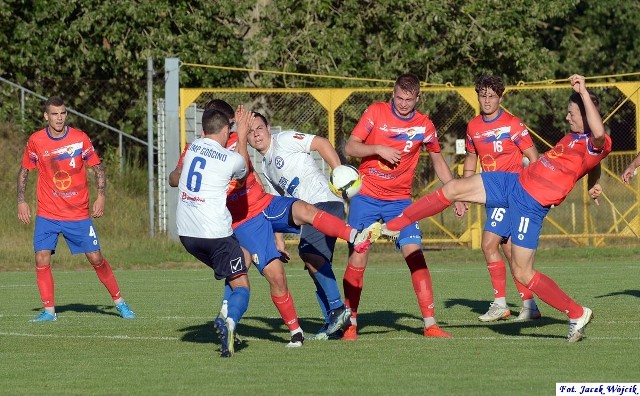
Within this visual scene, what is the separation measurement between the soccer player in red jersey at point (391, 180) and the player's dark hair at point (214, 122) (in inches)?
55.4

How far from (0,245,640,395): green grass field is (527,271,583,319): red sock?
259 millimetres

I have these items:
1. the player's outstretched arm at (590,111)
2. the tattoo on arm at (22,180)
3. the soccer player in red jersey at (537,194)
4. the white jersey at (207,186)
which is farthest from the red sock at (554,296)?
the tattoo on arm at (22,180)

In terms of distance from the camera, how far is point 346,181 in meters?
10.0

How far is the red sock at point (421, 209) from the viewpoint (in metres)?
9.86

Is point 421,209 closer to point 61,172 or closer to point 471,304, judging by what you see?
point 471,304

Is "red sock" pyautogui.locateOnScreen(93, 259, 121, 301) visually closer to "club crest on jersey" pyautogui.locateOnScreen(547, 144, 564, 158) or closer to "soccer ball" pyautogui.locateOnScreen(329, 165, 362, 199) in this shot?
"soccer ball" pyautogui.locateOnScreen(329, 165, 362, 199)

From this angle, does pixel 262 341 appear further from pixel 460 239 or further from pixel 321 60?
pixel 321 60

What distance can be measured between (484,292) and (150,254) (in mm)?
7548

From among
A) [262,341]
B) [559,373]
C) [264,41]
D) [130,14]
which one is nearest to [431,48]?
[264,41]

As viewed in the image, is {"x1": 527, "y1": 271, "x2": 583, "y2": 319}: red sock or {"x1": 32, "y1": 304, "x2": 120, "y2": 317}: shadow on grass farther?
{"x1": 32, "y1": 304, "x2": 120, "y2": 317}: shadow on grass

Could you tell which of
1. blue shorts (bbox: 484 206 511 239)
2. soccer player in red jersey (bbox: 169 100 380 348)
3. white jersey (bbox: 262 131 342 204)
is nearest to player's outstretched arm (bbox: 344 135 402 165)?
white jersey (bbox: 262 131 342 204)

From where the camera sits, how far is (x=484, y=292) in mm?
14867

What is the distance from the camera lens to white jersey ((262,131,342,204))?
1082 centimetres

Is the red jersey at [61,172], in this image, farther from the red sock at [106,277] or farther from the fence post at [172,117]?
the fence post at [172,117]
